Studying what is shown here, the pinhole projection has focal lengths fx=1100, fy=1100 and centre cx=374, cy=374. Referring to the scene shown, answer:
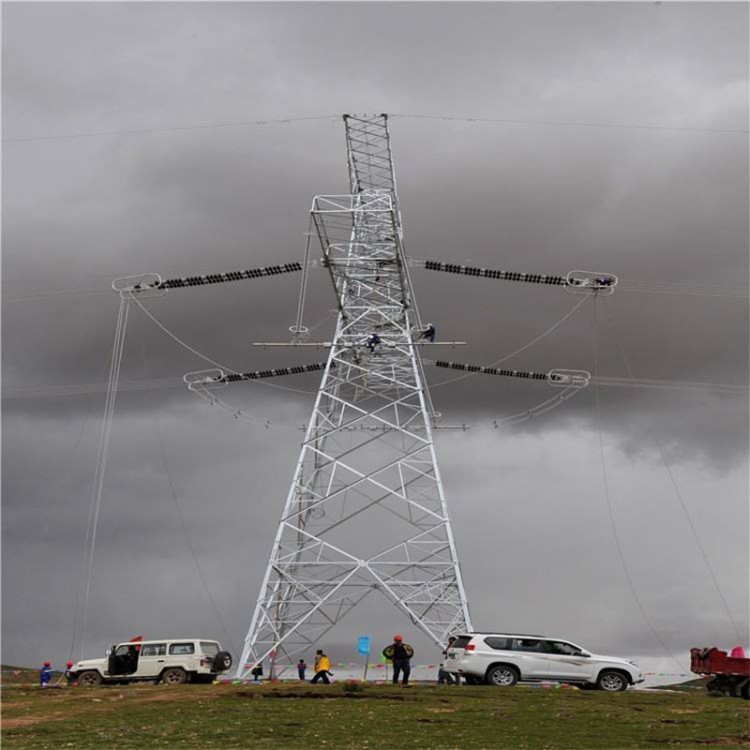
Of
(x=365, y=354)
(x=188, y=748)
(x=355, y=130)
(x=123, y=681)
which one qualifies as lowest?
(x=188, y=748)

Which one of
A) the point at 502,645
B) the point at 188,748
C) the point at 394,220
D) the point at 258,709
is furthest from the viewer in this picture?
the point at 394,220

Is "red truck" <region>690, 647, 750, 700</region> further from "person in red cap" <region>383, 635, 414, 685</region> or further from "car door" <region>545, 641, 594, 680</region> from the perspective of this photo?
"person in red cap" <region>383, 635, 414, 685</region>

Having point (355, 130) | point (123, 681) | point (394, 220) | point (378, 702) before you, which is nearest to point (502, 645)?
point (378, 702)

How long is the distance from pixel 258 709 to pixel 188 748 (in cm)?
612

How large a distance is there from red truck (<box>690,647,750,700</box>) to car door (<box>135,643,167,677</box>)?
18895 millimetres

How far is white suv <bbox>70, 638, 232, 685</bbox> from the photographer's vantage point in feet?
127

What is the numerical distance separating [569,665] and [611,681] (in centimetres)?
143

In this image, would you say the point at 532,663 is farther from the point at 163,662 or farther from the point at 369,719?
the point at 163,662

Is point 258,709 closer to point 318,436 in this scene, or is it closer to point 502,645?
point 502,645

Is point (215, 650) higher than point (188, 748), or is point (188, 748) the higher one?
point (215, 650)

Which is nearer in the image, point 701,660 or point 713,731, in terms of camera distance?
point 713,731

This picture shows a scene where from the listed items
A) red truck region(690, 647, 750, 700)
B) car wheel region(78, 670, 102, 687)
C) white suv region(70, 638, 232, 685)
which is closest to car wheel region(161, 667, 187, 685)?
white suv region(70, 638, 232, 685)

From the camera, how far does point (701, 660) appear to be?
126 feet

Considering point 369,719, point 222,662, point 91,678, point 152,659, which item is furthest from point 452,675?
point 91,678
